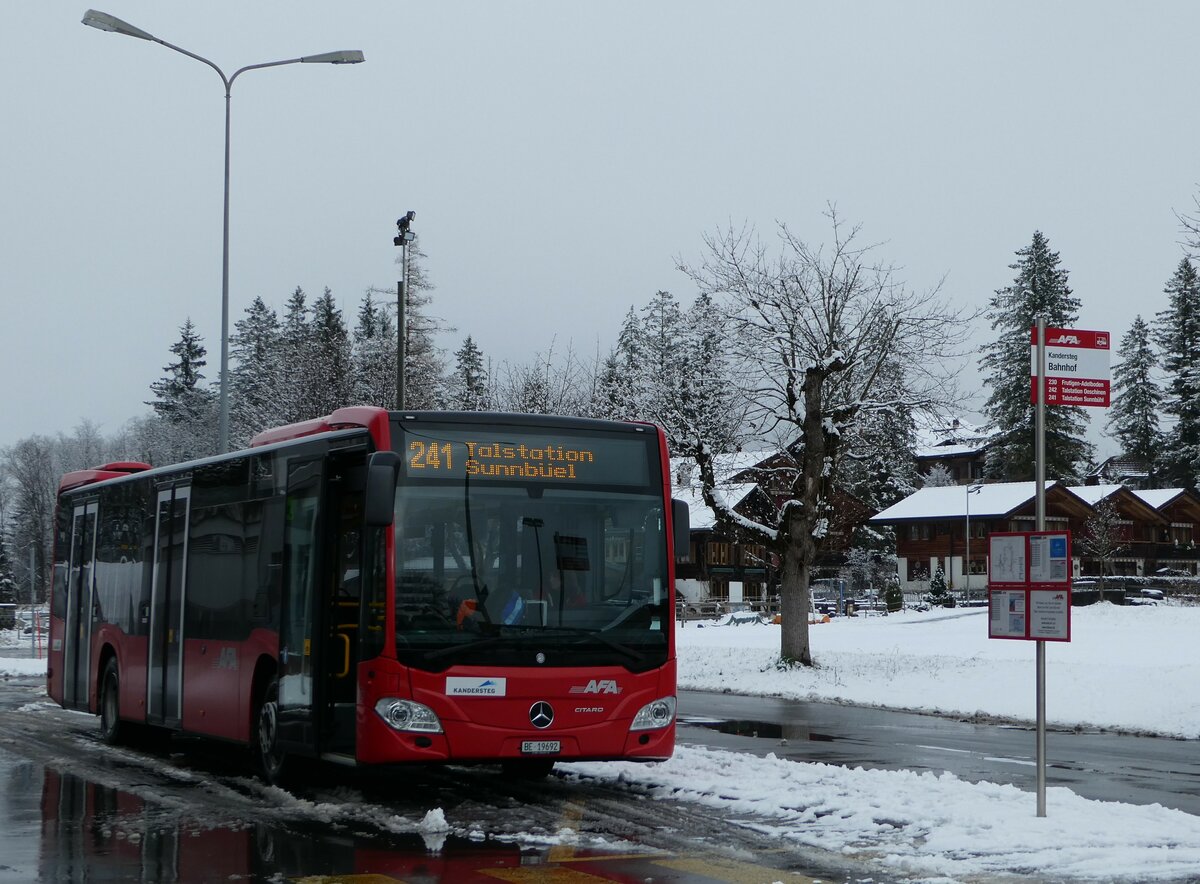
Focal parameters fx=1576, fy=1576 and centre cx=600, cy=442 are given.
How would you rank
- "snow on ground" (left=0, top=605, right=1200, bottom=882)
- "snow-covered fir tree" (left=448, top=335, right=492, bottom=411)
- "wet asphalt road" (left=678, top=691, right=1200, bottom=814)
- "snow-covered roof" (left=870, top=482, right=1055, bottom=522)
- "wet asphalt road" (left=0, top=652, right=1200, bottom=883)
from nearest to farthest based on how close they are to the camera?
"wet asphalt road" (left=0, top=652, right=1200, bottom=883) < "snow on ground" (left=0, top=605, right=1200, bottom=882) < "wet asphalt road" (left=678, top=691, right=1200, bottom=814) < "snow-covered fir tree" (left=448, top=335, right=492, bottom=411) < "snow-covered roof" (left=870, top=482, right=1055, bottom=522)

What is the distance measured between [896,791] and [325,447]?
5241 mm

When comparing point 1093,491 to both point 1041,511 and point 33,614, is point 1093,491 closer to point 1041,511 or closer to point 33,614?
point 33,614

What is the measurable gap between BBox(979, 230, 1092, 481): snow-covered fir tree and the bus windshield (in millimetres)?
83015

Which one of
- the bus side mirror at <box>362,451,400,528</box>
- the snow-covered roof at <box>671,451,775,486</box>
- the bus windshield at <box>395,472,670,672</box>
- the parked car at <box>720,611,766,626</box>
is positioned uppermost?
the snow-covered roof at <box>671,451,775,486</box>

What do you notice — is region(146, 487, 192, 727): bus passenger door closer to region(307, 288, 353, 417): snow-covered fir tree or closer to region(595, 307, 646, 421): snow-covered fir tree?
region(595, 307, 646, 421): snow-covered fir tree

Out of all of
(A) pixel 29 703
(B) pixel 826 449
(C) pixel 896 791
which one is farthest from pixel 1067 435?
(C) pixel 896 791

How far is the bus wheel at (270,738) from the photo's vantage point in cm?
1312

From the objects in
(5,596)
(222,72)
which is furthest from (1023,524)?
(222,72)

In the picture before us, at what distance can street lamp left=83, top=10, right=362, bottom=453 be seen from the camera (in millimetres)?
25656

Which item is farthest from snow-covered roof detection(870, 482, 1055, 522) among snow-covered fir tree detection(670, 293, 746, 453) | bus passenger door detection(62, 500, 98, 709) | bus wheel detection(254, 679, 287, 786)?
bus wheel detection(254, 679, 287, 786)

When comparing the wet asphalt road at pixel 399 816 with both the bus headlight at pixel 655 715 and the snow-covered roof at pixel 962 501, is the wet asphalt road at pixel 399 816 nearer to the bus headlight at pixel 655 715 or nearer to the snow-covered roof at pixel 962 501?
the bus headlight at pixel 655 715

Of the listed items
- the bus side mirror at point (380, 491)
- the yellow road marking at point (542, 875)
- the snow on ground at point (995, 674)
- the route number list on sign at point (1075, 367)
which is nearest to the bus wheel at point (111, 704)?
the bus side mirror at point (380, 491)

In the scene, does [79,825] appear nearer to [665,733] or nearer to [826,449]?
[665,733]

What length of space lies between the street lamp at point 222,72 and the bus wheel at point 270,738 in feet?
42.2
